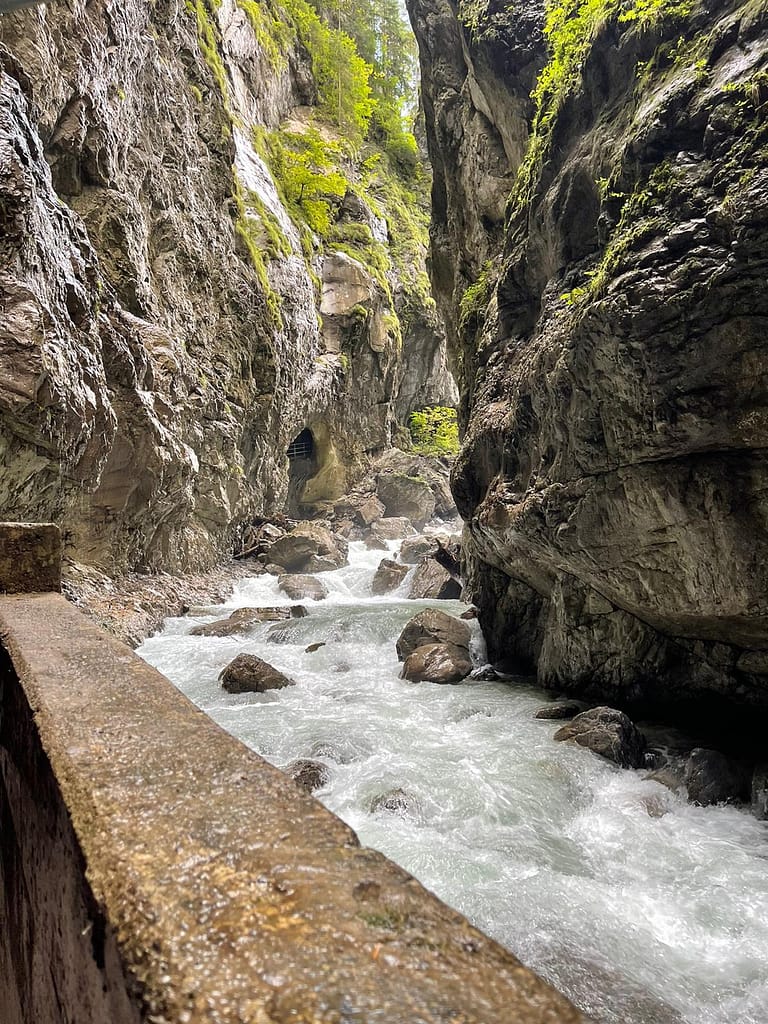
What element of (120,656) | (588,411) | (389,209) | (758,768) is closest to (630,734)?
(758,768)

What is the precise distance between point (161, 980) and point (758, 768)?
651 cm

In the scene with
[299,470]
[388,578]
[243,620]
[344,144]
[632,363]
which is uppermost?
[344,144]

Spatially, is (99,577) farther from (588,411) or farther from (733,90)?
(733,90)

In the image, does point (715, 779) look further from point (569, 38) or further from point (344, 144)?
point (344, 144)

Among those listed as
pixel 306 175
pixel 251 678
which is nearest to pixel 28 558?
pixel 251 678

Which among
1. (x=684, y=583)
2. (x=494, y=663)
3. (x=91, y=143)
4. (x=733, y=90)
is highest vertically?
(x=91, y=143)

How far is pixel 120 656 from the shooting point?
237cm

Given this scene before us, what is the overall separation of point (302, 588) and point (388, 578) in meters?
2.69

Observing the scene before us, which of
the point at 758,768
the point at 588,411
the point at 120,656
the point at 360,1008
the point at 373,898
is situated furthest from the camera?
the point at 588,411

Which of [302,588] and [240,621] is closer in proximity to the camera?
[240,621]

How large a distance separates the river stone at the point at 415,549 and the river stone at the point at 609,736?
46.9ft

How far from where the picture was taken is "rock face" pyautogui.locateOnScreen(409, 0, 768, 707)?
502 centimetres

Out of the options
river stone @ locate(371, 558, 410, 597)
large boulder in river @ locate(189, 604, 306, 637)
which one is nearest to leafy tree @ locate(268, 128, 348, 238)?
river stone @ locate(371, 558, 410, 597)

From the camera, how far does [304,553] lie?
19875 mm
